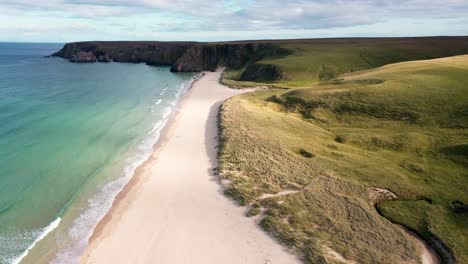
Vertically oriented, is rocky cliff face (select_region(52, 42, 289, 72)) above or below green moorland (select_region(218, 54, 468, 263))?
above

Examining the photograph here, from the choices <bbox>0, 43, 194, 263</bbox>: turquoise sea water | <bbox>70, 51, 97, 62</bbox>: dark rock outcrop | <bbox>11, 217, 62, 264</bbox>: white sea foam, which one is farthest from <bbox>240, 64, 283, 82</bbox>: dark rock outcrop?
<bbox>70, 51, 97, 62</bbox>: dark rock outcrop

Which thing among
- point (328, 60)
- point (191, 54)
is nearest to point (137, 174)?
point (328, 60)

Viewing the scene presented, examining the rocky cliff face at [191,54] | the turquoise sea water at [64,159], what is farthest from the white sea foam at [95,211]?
the rocky cliff face at [191,54]

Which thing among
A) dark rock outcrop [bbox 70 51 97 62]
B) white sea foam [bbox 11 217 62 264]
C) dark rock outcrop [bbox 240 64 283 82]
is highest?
dark rock outcrop [bbox 70 51 97 62]

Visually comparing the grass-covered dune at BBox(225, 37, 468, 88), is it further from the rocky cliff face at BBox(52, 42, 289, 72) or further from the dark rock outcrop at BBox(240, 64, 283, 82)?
the rocky cliff face at BBox(52, 42, 289, 72)

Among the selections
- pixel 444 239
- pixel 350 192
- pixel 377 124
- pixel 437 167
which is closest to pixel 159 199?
pixel 350 192

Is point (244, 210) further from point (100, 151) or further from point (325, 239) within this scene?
point (100, 151)
